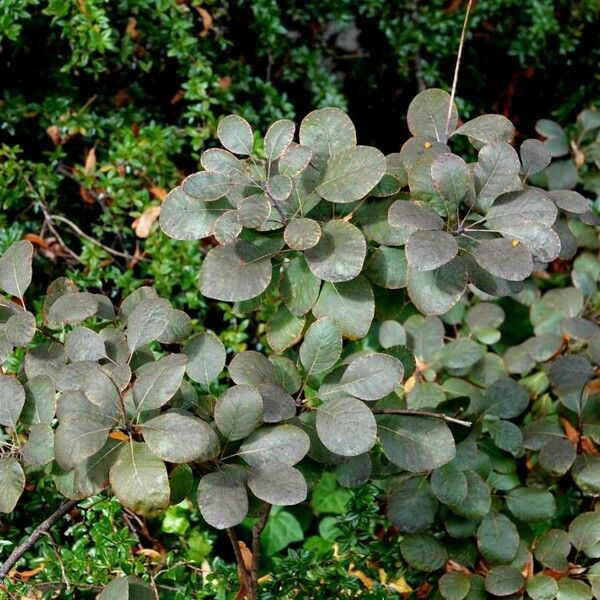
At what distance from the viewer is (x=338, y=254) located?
1.14 m

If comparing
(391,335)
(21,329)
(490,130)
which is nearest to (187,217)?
(21,329)

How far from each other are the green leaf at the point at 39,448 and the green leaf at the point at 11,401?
34 mm

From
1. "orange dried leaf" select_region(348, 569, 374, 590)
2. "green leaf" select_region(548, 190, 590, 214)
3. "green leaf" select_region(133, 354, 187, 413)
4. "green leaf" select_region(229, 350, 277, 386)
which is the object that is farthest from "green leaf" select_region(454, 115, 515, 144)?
"orange dried leaf" select_region(348, 569, 374, 590)

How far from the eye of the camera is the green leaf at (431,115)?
52.7 inches

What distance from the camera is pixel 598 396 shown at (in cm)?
174

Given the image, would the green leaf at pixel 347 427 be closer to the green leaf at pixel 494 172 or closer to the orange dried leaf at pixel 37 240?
the green leaf at pixel 494 172

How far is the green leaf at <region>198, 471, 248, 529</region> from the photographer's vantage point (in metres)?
0.99

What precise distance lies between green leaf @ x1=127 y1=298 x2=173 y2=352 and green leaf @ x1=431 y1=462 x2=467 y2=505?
60cm

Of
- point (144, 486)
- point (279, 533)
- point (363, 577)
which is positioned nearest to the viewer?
point (144, 486)

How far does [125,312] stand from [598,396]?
3.41ft

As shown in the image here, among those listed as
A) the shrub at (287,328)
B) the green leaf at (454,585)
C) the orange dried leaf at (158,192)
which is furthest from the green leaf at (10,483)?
the orange dried leaf at (158,192)

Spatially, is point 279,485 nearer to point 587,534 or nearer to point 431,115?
point 431,115

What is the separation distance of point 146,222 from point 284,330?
2.63 feet

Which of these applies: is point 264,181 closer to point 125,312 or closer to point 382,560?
point 125,312
